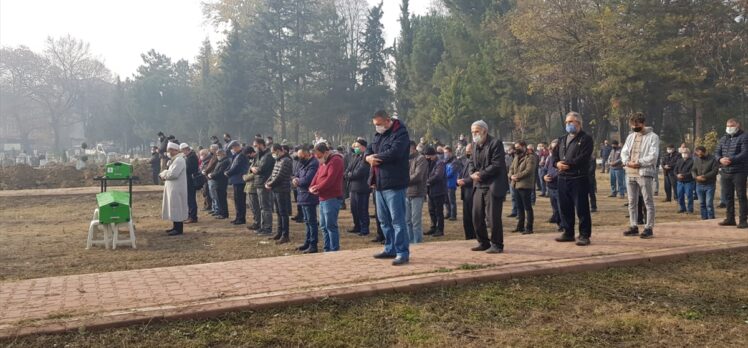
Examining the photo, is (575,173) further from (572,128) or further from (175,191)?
(175,191)

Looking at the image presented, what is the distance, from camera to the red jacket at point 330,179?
849 cm

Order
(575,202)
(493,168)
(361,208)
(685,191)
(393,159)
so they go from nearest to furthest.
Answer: (393,159), (493,168), (575,202), (361,208), (685,191)

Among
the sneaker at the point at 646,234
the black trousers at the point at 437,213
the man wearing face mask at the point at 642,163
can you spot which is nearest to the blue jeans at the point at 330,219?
the black trousers at the point at 437,213

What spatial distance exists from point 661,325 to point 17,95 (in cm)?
7675

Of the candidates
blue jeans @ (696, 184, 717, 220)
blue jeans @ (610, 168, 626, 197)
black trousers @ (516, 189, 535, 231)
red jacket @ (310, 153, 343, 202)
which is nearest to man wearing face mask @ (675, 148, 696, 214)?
blue jeans @ (696, 184, 717, 220)

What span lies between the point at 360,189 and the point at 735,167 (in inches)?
255

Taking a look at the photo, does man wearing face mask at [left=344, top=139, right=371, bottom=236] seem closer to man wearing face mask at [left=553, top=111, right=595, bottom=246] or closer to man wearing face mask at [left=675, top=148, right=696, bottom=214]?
man wearing face mask at [left=553, top=111, right=595, bottom=246]

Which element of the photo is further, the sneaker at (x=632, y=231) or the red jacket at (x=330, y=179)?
the sneaker at (x=632, y=231)

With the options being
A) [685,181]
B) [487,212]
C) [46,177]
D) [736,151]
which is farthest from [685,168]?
[46,177]

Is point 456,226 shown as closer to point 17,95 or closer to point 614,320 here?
point 614,320

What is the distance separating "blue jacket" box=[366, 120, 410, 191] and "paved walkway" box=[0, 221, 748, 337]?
96cm

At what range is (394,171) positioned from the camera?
22.3 feet

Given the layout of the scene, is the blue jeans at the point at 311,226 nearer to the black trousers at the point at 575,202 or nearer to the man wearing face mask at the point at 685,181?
the black trousers at the point at 575,202

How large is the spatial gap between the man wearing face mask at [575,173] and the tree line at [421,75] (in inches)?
946
